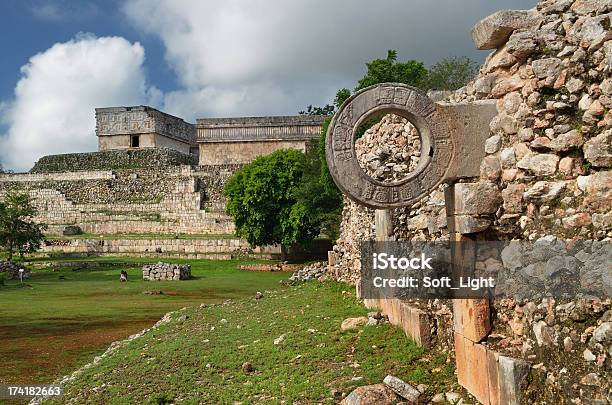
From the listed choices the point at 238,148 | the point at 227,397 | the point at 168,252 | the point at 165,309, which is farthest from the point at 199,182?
the point at 227,397

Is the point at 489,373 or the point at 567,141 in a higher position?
the point at 567,141

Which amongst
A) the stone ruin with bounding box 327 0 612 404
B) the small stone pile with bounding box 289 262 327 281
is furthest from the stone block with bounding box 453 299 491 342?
the small stone pile with bounding box 289 262 327 281

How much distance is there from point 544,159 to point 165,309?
1128 centimetres

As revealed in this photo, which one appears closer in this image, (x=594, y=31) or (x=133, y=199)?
(x=594, y=31)

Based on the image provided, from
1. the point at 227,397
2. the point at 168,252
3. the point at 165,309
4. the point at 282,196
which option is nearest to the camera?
the point at 227,397

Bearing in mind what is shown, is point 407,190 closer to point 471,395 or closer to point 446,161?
point 446,161

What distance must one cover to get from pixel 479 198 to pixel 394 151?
3.57 metres

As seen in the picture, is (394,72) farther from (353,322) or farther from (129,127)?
(129,127)

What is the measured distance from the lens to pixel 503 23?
436 cm

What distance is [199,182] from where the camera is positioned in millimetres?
41812

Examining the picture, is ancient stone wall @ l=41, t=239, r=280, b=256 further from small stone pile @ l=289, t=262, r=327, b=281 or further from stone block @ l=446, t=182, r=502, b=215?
stone block @ l=446, t=182, r=502, b=215

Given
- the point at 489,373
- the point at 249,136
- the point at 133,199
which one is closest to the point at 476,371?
the point at 489,373

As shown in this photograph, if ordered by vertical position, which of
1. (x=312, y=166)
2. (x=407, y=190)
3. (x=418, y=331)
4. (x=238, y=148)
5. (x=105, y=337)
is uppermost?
(x=238, y=148)

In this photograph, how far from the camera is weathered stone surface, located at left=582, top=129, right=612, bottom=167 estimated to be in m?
3.70
